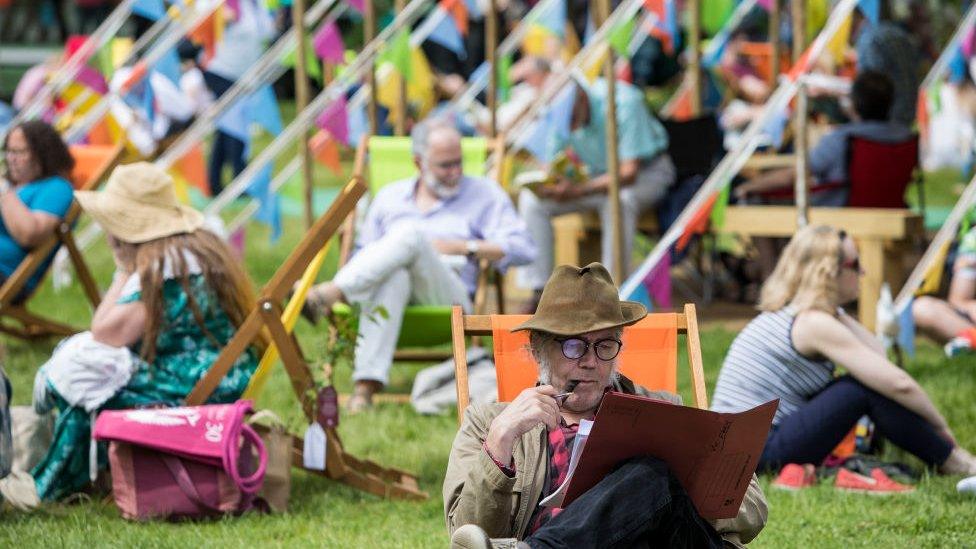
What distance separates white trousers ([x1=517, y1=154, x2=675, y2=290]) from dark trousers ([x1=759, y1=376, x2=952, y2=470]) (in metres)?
2.66

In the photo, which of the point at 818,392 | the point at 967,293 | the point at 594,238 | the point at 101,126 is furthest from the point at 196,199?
the point at 818,392

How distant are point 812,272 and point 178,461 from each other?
216 cm

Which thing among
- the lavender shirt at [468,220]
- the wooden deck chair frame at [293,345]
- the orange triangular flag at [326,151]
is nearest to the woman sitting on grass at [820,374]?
the wooden deck chair frame at [293,345]

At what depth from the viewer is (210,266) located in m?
5.11

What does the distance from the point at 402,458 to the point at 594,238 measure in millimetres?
2999

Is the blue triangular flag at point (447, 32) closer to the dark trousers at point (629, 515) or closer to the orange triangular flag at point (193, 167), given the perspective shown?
the orange triangular flag at point (193, 167)

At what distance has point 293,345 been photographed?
522 cm

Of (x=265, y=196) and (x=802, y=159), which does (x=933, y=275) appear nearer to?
(x=802, y=159)

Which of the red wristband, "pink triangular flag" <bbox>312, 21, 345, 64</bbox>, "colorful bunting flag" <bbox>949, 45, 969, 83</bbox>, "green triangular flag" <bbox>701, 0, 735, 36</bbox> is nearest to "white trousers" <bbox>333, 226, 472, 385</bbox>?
"pink triangular flag" <bbox>312, 21, 345, 64</bbox>

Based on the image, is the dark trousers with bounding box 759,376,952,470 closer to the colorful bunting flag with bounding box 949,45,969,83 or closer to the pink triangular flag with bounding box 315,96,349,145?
the pink triangular flag with bounding box 315,96,349,145

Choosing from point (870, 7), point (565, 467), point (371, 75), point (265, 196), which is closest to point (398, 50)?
point (371, 75)

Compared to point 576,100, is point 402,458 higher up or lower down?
lower down

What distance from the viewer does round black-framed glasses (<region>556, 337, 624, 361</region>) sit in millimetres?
3590

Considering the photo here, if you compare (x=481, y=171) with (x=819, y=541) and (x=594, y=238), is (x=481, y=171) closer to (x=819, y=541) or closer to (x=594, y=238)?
(x=594, y=238)
